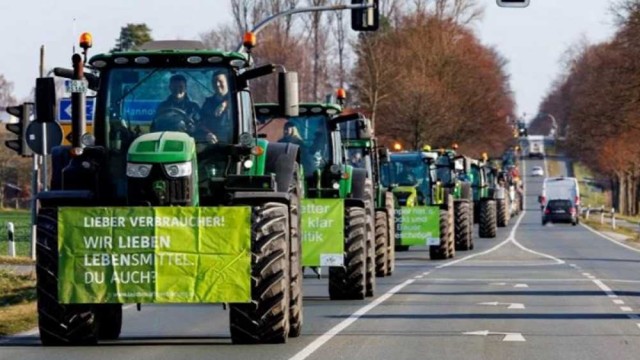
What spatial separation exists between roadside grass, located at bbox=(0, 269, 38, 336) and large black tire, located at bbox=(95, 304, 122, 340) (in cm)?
119

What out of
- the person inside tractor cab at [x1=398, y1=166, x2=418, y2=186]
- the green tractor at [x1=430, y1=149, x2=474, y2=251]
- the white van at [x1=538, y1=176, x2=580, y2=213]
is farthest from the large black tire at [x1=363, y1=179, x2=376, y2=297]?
the white van at [x1=538, y1=176, x2=580, y2=213]

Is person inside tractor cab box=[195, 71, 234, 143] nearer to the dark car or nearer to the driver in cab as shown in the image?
the driver in cab

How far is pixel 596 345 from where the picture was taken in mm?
16344

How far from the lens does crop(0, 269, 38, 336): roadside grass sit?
18.7m

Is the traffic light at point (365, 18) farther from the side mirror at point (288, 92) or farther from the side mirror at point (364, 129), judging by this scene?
the side mirror at point (288, 92)

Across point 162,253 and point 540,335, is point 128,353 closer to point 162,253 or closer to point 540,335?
point 162,253

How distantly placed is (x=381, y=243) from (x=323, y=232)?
22.9 ft

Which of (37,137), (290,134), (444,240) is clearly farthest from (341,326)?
(444,240)

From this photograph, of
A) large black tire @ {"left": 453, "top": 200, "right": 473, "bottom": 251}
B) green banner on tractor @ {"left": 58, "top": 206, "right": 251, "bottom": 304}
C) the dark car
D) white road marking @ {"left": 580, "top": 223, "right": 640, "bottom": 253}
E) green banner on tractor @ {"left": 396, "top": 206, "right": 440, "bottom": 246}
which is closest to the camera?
green banner on tractor @ {"left": 58, "top": 206, "right": 251, "bottom": 304}

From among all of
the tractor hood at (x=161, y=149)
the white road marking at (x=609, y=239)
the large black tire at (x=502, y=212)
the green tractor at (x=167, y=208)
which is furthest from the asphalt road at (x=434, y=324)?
the large black tire at (x=502, y=212)

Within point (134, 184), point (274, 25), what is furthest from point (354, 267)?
point (274, 25)

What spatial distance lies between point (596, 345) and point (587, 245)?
1579 inches

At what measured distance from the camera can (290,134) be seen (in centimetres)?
2530

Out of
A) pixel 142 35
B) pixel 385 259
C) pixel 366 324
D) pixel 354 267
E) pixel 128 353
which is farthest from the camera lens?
pixel 142 35
